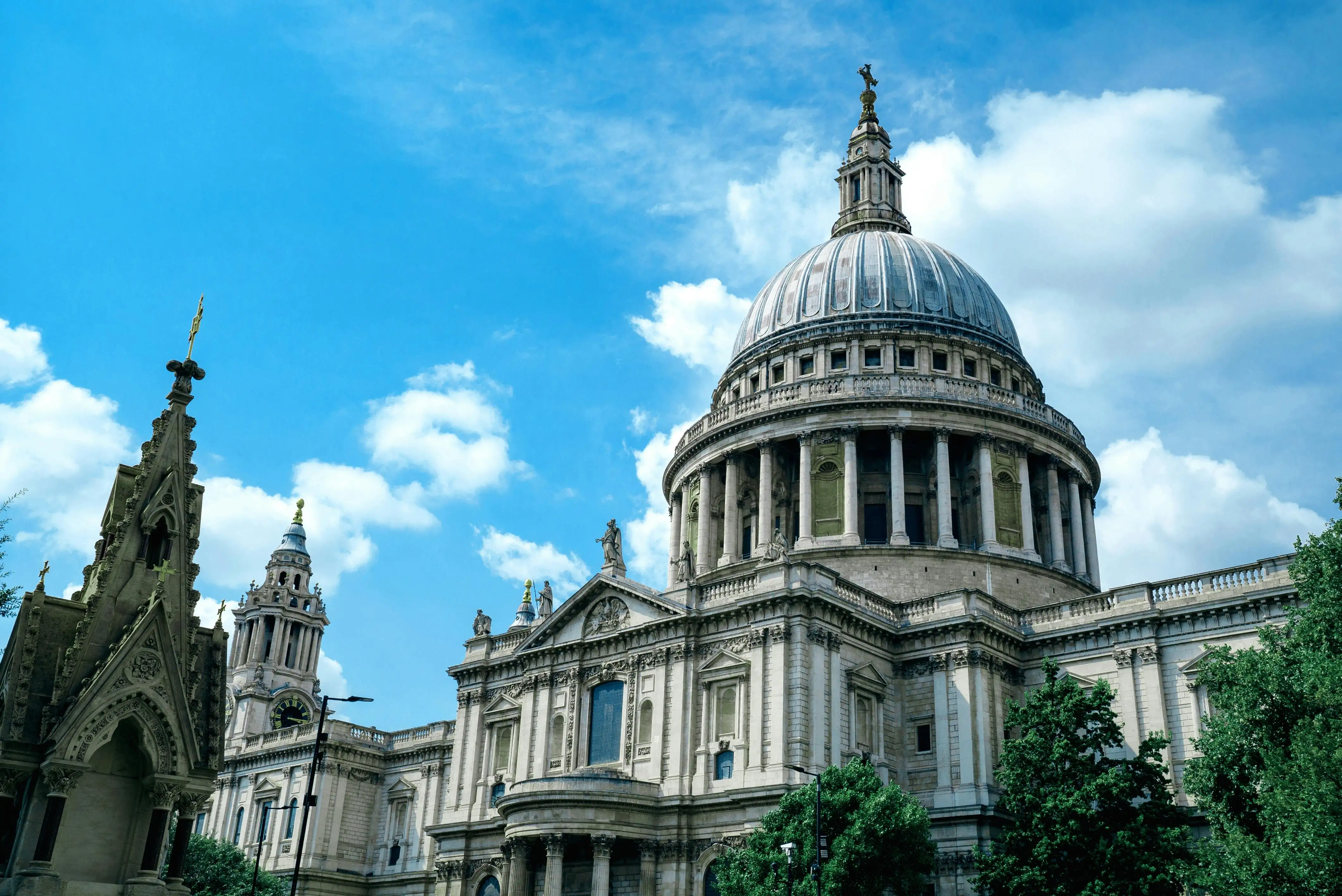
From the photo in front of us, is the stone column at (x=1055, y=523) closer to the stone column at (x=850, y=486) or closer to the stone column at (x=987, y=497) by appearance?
the stone column at (x=987, y=497)

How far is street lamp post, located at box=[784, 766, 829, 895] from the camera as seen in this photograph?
34.2m

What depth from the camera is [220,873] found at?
194ft

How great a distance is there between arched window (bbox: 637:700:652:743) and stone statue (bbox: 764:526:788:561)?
8221mm

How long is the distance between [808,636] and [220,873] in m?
32.4

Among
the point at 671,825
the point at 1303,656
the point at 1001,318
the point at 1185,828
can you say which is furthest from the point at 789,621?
the point at 1001,318

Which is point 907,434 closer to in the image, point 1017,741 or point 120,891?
point 1017,741

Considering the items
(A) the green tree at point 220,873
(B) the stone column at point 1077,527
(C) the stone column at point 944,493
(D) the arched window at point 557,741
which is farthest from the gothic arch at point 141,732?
(B) the stone column at point 1077,527

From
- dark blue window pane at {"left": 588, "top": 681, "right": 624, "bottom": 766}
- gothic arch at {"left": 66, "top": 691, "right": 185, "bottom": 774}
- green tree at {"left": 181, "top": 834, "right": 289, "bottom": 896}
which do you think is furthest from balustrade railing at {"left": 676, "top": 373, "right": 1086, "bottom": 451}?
gothic arch at {"left": 66, "top": 691, "right": 185, "bottom": 774}

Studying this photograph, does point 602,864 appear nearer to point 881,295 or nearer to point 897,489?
point 897,489

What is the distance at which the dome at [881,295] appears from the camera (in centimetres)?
7188

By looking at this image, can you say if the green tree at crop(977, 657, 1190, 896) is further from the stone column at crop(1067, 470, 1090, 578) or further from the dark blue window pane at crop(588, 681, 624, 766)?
the stone column at crop(1067, 470, 1090, 578)

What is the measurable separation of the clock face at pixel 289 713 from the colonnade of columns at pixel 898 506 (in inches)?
1523

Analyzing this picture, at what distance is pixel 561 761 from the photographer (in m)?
53.1

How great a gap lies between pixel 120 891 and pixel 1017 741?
29661 mm
